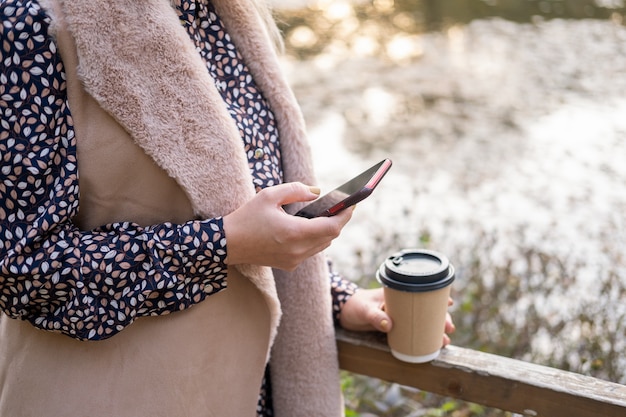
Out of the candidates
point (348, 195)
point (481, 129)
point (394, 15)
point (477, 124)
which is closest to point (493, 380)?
point (348, 195)

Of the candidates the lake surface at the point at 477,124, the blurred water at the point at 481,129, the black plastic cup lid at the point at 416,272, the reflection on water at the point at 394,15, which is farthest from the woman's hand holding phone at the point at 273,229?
the reflection on water at the point at 394,15

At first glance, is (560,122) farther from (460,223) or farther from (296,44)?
(296,44)

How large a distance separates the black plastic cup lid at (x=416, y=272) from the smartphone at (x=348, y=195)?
8.4 inches

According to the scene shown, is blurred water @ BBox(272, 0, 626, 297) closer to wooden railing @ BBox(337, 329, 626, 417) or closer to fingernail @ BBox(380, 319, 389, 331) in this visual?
wooden railing @ BBox(337, 329, 626, 417)

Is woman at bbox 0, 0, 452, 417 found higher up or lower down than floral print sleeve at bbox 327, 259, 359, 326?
higher up

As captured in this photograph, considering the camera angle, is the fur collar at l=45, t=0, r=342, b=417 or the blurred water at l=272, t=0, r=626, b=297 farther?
the blurred water at l=272, t=0, r=626, b=297

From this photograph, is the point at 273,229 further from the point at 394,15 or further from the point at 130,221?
the point at 394,15

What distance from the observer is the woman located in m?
1.03

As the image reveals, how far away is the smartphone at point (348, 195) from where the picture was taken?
1.08 meters

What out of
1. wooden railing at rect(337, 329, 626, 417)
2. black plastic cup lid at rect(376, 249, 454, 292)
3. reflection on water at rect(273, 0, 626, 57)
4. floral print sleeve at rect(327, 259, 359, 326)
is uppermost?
black plastic cup lid at rect(376, 249, 454, 292)

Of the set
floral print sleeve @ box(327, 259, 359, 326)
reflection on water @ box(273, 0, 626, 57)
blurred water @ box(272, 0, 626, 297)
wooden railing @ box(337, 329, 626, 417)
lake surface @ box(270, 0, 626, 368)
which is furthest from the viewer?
reflection on water @ box(273, 0, 626, 57)

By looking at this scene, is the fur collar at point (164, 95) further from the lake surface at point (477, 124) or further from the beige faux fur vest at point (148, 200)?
the lake surface at point (477, 124)

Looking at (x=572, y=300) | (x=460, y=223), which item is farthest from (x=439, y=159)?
(x=572, y=300)

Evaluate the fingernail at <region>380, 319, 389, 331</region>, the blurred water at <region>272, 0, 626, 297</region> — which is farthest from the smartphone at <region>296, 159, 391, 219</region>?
the blurred water at <region>272, 0, 626, 297</region>
